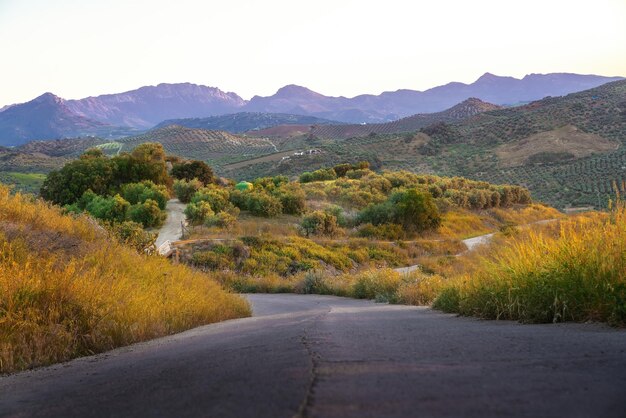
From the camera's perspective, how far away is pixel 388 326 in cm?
730

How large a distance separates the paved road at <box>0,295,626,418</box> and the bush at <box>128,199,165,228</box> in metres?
36.3

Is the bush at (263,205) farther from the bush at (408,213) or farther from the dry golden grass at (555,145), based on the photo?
the dry golden grass at (555,145)

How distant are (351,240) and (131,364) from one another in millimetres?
34905

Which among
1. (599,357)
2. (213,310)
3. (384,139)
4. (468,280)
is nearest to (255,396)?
(599,357)

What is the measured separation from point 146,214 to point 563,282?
1492 inches

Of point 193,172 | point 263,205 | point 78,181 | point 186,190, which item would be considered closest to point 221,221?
point 263,205

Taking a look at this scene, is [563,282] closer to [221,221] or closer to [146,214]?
[221,221]

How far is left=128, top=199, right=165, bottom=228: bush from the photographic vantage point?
41.4 meters

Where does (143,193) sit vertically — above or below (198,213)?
above

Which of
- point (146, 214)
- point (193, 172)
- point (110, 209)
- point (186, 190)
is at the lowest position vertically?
point (146, 214)

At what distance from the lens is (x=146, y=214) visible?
137 feet

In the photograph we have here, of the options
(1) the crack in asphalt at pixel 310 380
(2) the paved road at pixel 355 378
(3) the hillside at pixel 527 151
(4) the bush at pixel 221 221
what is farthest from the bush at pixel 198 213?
(3) the hillside at pixel 527 151

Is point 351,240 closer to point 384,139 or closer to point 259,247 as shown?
point 259,247

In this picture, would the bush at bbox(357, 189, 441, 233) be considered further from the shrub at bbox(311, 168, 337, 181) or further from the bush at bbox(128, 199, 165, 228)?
the shrub at bbox(311, 168, 337, 181)
